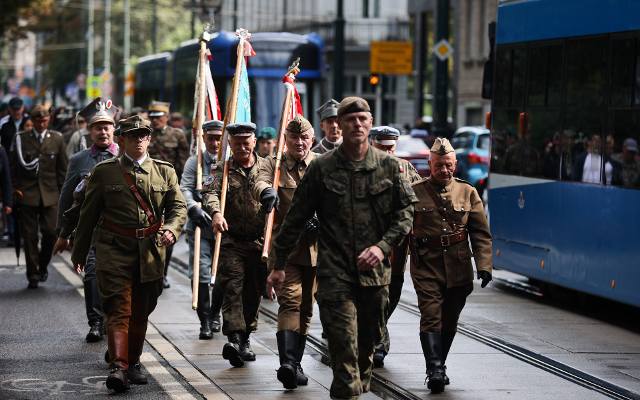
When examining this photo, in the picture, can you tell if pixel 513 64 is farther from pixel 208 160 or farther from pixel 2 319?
pixel 2 319

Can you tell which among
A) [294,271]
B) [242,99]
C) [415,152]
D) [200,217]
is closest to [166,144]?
[242,99]

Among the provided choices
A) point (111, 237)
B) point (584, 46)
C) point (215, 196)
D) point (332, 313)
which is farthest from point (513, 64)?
point (332, 313)

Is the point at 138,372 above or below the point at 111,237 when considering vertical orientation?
below

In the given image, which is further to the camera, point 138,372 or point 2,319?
point 2,319

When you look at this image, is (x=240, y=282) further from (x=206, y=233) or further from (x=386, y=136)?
(x=206, y=233)

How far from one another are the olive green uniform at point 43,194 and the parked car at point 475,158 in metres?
16.5

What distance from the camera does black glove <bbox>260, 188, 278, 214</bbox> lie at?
9.69 m

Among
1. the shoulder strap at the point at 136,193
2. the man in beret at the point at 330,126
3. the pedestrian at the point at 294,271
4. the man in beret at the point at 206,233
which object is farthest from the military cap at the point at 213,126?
the shoulder strap at the point at 136,193

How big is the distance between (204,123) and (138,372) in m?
3.19

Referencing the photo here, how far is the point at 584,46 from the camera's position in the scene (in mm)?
13852

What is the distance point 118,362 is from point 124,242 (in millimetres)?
754

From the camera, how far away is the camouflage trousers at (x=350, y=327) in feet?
26.1

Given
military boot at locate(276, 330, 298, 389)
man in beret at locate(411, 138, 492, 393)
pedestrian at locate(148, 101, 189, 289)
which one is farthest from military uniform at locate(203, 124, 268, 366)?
pedestrian at locate(148, 101, 189, 289)

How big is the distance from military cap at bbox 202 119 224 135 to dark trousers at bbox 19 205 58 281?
4.00m
